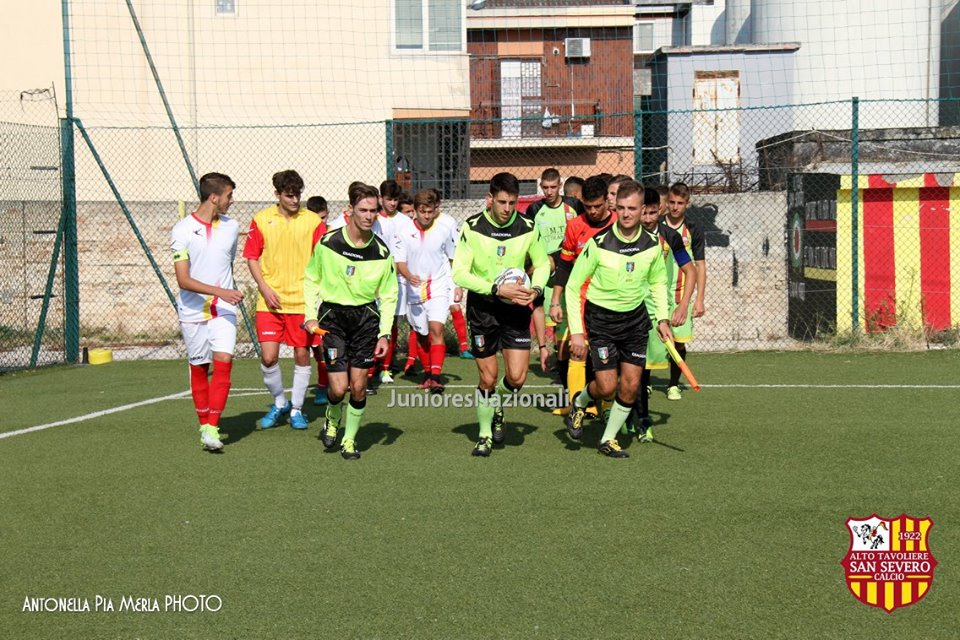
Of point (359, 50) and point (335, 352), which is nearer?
point (335, 352)

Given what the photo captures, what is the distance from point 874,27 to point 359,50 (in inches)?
593

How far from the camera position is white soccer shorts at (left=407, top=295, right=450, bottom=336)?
37.8ft

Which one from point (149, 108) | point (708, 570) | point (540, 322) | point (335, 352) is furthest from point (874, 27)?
point (708, 570)

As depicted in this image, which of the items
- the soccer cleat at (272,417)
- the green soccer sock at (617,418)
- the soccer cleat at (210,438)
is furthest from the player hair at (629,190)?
the soccer cleat at (272,417)

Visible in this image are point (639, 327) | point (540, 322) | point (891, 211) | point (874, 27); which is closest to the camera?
point (639, 327)

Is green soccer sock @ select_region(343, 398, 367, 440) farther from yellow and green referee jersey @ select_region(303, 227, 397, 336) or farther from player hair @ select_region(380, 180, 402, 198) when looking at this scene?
player hair @ select_region(380, 180, 402, 198)

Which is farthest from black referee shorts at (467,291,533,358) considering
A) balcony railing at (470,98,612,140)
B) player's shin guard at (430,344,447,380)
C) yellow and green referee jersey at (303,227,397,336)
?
balcony railing at (470,98,612,140)

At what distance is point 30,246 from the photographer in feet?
49.9

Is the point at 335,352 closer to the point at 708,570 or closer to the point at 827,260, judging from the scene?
the point at 708,570

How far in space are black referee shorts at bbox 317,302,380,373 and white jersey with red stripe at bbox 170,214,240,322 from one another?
30.3 inches

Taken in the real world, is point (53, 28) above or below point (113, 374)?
above

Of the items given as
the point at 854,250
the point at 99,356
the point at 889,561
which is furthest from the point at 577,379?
the point at 99,356

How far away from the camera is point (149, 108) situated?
20.5m

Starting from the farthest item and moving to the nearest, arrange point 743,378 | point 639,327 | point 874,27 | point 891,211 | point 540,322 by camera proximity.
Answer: point 874,27 < point 891,211 < point 743,378 < point 540,322 < point 639,327
